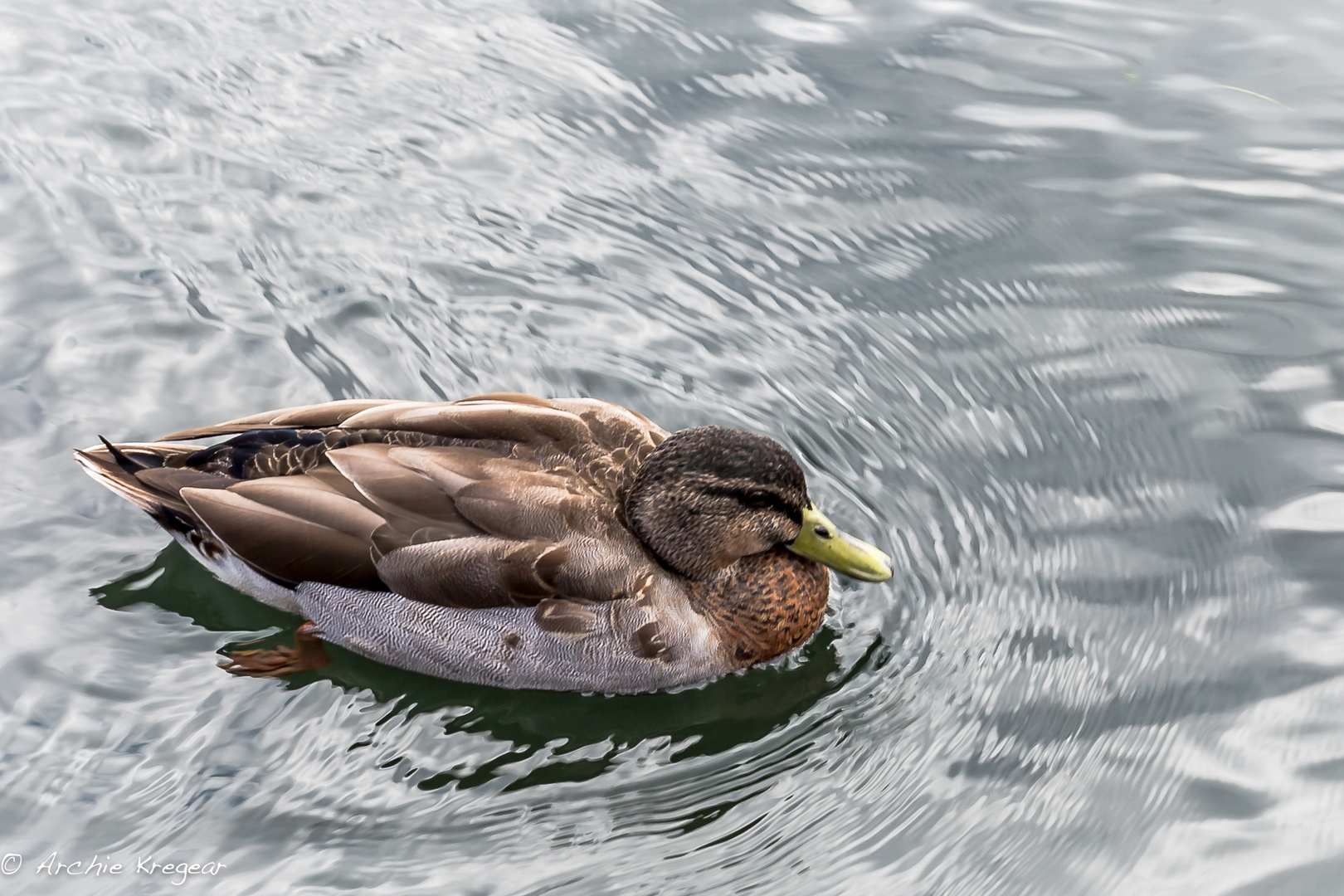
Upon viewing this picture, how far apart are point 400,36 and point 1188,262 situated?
221 inches

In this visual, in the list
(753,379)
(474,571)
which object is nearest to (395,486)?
(474,571)

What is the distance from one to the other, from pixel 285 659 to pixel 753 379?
293cm

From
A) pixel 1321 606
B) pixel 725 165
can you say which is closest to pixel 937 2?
pixel 725 165

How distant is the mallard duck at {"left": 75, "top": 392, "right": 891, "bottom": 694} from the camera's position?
558cm

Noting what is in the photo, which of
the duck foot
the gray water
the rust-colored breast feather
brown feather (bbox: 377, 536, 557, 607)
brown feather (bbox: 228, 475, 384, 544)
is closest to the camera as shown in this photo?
the gray water

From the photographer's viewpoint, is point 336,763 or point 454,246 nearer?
point 336,763

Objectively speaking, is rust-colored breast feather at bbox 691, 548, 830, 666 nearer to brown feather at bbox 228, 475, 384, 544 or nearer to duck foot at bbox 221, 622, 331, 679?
brown feather at bbox 228, 475, 384, 544

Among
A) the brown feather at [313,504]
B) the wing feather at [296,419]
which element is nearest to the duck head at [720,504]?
the brown feather at [313,504]

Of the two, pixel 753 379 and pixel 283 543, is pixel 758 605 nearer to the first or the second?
pixel 753 379

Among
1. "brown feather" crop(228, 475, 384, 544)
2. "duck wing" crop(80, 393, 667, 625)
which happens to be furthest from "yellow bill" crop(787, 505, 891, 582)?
"brown feather" crop(228, 475, 384, 544)

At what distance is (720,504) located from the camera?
229 inches

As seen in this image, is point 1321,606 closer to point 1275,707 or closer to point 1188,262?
point 1275,707

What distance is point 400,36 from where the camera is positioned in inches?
384

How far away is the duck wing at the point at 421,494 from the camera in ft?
18.2
